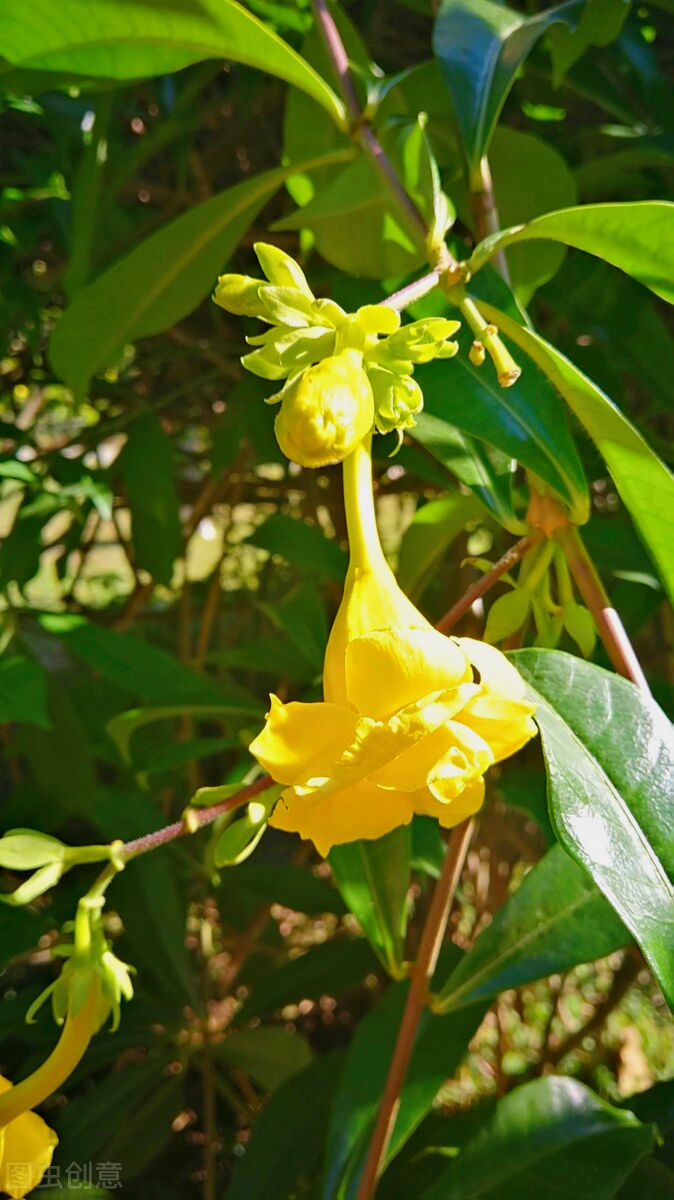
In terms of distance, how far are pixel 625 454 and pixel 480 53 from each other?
0.96ft

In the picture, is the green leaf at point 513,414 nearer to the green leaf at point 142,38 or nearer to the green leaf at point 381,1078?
the green leaf at point 142,38

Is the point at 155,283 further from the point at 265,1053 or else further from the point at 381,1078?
the point at 265,1053

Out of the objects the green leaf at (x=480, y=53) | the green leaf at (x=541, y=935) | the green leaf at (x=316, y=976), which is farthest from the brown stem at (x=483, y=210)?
the green leaf at (x=316, y=976)

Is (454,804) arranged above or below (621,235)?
below

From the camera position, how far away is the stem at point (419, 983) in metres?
0.57

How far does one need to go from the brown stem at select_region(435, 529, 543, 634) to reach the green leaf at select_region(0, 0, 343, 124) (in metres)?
0.30

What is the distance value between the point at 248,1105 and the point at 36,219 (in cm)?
109

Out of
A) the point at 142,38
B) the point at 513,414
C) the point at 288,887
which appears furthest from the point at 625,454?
the point at 288,887

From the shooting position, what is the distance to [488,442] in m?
0.52

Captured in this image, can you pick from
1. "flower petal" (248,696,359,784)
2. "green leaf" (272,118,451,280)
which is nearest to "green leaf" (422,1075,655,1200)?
"flower petal" (248,696,359,784)

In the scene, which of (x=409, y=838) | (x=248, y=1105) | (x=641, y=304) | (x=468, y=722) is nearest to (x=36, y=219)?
(x=641, y=304)

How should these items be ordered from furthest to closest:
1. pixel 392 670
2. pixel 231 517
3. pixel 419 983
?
pixel 231 517
pixel 419 983
pixel 392 670

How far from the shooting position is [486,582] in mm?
491

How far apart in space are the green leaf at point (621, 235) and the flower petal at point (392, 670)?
21 centimetres
